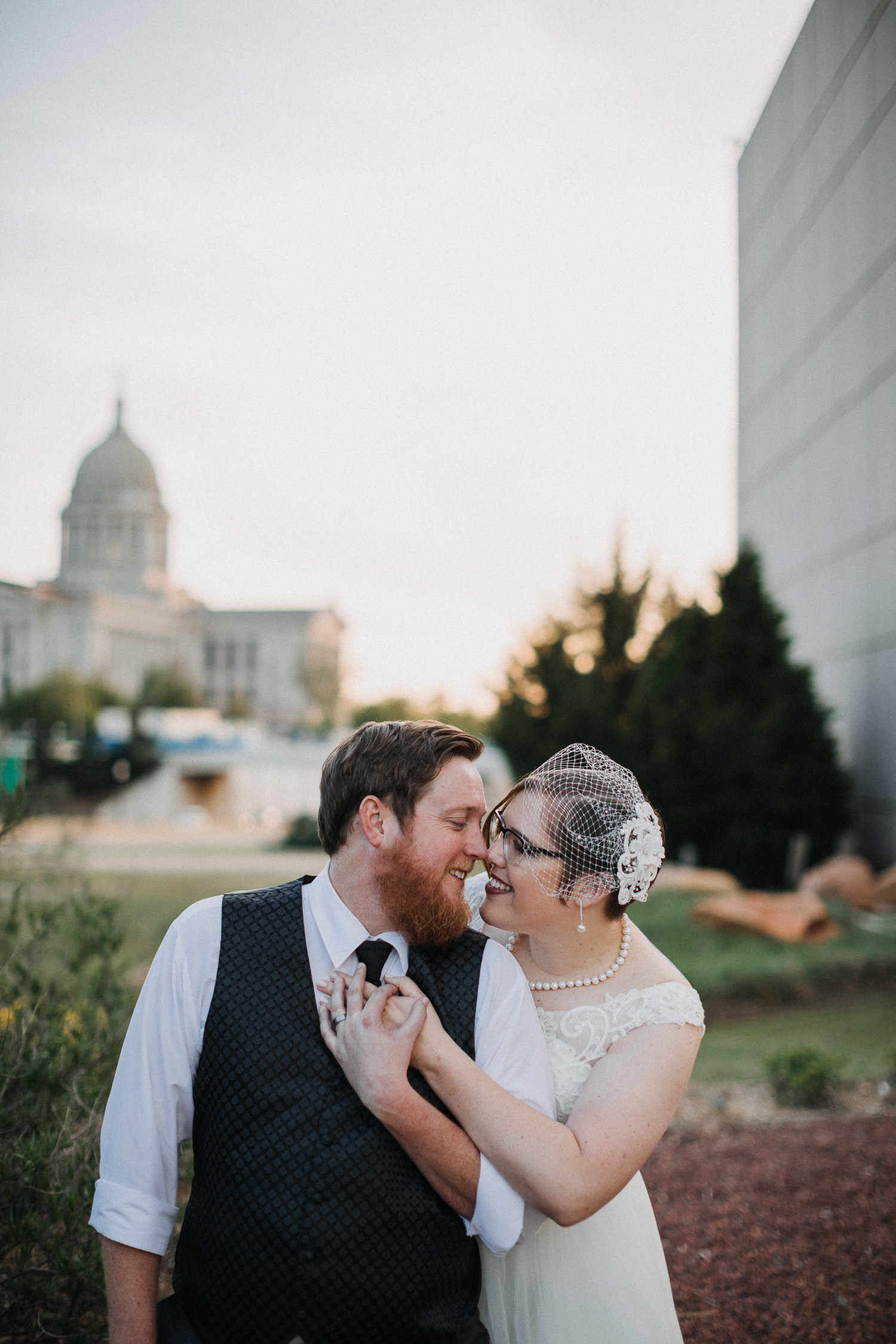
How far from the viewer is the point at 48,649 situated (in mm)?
71750

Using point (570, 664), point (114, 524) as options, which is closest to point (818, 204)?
point (570, 664)

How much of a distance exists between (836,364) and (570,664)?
1165 centimetres

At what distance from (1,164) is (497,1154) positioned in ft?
20.9

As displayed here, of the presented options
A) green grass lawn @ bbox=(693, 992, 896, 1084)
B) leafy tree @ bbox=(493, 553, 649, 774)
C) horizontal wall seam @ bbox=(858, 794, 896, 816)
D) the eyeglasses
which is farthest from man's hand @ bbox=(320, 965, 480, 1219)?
leafy tree @ bbox=(493, 553, 649, 774)

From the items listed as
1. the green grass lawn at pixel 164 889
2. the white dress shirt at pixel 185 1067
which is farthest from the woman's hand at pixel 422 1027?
the green grass lawn at pixel 164 889

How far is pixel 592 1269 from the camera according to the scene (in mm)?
2396

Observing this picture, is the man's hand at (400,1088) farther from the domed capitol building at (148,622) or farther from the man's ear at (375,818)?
the domed capitol building at (148,622)

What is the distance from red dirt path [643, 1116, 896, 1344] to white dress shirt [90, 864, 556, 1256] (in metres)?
1.71

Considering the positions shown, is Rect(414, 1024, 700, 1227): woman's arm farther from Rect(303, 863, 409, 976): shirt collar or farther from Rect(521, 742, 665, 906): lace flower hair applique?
Rect(521, 742, 665, 906): lace flower hair applique

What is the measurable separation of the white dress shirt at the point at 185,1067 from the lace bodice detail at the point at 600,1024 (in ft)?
0.89

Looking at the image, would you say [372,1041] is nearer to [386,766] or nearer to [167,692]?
[386,766]

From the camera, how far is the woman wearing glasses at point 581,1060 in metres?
2.04

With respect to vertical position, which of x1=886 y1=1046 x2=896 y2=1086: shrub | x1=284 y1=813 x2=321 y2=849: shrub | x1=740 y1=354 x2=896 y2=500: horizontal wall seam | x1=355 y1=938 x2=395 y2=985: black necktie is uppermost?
x1=740 y1=354 x2=896 y2=500: horizontal wall seam

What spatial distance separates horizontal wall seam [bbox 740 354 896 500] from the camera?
13727 millimetres
